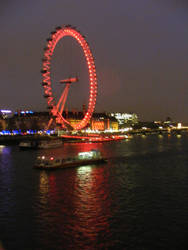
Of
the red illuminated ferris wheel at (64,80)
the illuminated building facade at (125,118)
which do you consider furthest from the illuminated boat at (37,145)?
the illuminated building facade at (125,118)

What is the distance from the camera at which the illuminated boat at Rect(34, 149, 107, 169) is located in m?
25.2

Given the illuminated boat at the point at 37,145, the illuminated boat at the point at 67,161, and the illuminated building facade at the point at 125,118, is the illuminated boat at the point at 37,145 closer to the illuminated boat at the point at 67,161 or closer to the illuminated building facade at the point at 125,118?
the illuminated boat at the point at 67,161

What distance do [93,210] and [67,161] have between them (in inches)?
498

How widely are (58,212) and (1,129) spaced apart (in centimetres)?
6748

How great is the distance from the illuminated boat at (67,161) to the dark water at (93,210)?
177cm

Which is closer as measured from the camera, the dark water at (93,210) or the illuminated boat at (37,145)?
the dark water at (93,210)

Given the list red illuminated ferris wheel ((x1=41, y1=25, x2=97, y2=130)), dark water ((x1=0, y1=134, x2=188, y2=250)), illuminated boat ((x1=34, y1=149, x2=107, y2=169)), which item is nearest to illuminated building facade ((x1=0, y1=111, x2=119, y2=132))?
red illuminated ferris wheel ((x1=41, y1=25, x2=97, y2=130))

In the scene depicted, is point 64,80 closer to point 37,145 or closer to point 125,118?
point 37,145

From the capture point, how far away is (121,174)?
2317 centimetres

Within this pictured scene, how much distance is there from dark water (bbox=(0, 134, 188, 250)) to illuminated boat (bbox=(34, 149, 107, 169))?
177 cm

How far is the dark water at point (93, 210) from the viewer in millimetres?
10781

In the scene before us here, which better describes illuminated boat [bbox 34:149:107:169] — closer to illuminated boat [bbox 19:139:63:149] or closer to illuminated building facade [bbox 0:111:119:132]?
illuminated boat [bbox 19:139:63:149]

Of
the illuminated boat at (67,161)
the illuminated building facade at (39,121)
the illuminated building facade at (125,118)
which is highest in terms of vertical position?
the illuminated building facade at (125,118)

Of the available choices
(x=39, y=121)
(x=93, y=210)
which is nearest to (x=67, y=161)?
(x=93, y=210)
